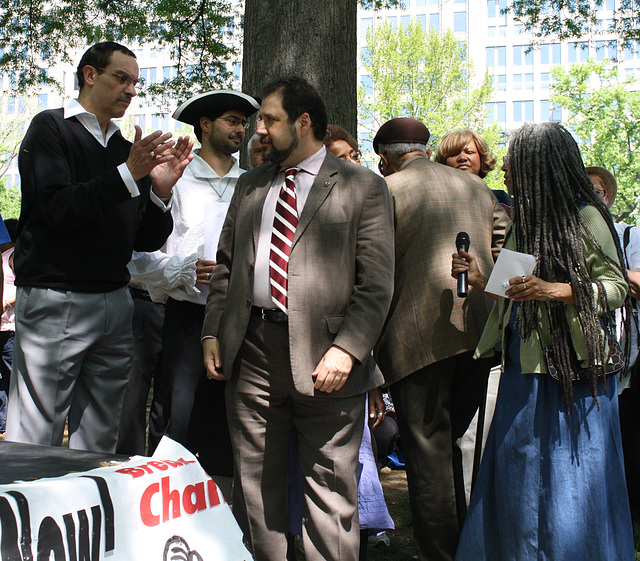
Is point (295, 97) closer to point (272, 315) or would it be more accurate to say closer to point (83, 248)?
point (272, 315)

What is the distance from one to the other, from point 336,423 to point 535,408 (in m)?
0.85

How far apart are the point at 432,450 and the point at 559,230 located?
122cm

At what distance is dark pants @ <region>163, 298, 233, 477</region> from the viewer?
369 cm

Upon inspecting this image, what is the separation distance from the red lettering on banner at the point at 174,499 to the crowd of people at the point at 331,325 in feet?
3.15

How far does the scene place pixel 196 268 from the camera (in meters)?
3.61

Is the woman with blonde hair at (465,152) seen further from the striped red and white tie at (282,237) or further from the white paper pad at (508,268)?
the striped red and white tie at (282,237)

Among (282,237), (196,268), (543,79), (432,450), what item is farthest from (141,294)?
(543,79)

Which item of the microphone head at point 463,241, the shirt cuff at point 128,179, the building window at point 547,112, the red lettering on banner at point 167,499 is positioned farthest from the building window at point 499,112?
the red lettering on banner at point 167,499

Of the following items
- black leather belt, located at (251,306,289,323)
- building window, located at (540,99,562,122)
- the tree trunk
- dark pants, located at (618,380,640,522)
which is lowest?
dark pants, located at (618,380,640,522)

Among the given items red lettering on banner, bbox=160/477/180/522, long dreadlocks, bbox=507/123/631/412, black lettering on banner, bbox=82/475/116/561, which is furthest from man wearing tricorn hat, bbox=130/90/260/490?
black lettering on banner, bbox=82/475/116/561

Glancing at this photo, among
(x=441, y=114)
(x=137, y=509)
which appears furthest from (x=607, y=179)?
(x=441, y=114)

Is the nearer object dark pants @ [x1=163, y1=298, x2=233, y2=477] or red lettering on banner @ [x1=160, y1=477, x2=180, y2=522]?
red lettering on banner @ [x1=160, y1=477, x2=180, y2=522]

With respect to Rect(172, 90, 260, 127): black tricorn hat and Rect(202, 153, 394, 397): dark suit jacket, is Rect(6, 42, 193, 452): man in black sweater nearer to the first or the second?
Rect(172, 90, 260, 127): black tricorn hat

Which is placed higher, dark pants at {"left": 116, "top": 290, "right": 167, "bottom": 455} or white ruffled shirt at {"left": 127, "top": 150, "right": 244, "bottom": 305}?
white ruffled shirt at {"left": 127, "top": 150, "right": 244, "bottom": 305}
